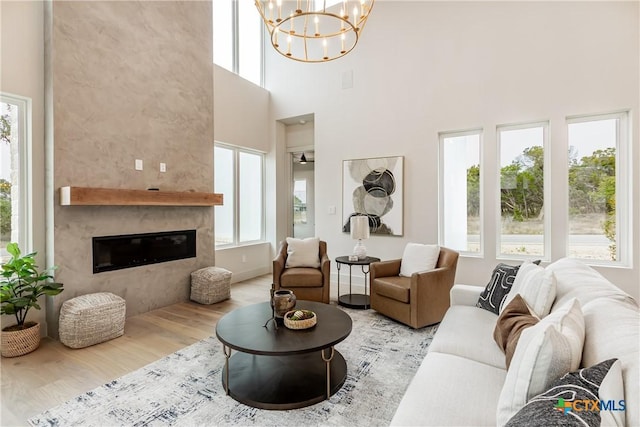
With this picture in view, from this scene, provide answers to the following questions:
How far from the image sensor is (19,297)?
288 centimetres

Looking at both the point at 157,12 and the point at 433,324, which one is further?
the point at 157,12

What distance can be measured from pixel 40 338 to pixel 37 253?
2.74 ft

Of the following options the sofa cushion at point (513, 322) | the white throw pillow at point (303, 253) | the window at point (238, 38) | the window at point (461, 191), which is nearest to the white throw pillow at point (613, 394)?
the sofa cushion at point (513, 322)

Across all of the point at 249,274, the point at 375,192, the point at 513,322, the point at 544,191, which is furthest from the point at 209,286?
the point at 544,191

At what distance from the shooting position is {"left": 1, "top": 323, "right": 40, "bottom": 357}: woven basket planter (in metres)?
2.71

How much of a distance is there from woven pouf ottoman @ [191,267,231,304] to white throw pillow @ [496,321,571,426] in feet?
12.3

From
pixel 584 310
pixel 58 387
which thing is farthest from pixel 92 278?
pixel 584 310

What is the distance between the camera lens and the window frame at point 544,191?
156 inches

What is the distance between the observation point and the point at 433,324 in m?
3.40

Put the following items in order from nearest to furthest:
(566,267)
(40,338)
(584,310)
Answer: (584,310), (566,267), (40,338)

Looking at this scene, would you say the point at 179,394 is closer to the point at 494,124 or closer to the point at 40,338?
the point at 40,338

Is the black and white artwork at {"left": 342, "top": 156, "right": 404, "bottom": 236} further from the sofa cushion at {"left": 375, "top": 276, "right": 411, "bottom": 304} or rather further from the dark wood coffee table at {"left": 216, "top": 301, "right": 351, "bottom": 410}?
the dark wood coffee table at {"left": 216, "top": 301, "right": 351, "bottom": 410}

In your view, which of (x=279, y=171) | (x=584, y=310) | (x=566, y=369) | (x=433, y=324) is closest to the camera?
(x=566, y=369)

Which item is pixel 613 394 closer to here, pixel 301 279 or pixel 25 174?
pixel 301 279
